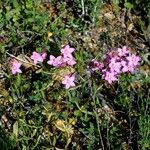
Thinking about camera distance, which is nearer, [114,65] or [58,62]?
[114,65]

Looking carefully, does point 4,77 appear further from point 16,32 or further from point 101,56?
point 101,56

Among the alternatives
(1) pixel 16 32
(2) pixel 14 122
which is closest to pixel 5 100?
(2) pixel 14 122

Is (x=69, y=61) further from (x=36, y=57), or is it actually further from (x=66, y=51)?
(x=36, y=57)

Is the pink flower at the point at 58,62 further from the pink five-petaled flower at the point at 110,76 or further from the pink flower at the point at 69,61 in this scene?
the pink five-petaled flower at the point at 110,76

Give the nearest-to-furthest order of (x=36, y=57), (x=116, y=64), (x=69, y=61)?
(x=116, y=64), (x=69, y=61), (x=36, y=57)

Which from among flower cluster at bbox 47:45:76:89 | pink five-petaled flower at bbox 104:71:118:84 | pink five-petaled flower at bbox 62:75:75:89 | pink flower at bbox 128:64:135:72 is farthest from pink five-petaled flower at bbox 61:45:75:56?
pink flower at bbox 128:64:135:72

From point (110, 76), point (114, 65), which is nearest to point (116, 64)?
point (114, 65)

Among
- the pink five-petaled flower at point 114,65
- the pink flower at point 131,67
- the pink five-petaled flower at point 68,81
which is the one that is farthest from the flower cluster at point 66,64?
the pink flower at point 131,67

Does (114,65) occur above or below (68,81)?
above

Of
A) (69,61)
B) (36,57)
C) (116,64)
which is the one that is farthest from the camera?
(36,57)
